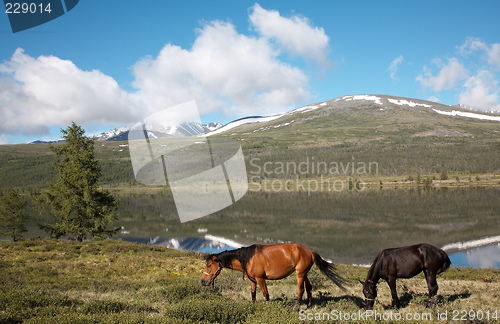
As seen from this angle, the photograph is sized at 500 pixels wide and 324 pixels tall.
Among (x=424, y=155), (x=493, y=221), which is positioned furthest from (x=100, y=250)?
(x=424, y=155)

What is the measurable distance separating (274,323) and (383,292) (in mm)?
5953

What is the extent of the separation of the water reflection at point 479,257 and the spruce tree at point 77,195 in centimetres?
2739

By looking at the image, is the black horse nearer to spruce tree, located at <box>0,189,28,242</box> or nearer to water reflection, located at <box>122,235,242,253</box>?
water reflection, located at <box>122,235,242,253</box>

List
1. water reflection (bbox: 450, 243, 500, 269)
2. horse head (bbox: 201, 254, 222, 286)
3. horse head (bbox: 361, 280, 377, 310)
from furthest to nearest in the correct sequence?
1. water reflection (bbox: 450, 243, 500, 269)
2. horse head (bbox: 201, 254, 222, 286)
3. horse head (bbox: 361, 280, 377, 310)

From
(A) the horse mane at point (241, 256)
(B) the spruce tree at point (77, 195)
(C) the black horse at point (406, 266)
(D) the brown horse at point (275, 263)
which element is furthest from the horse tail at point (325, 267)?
(B) the spruce tree at point (77, 195)

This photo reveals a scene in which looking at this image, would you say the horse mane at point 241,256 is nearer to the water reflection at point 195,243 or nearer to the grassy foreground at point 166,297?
the grassy foreground at point 166,297

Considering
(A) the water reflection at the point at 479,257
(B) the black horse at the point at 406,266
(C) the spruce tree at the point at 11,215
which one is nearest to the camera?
(B) the black horse at the point at 406,266

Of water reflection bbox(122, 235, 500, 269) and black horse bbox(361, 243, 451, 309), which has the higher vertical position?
black horse bbox(361, 243, 451, 309)

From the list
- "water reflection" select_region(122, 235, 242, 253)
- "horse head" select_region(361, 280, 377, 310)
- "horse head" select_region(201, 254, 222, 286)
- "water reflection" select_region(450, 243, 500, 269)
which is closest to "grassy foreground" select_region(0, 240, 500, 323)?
"horse head" select_region(361, 280, 377, 310)

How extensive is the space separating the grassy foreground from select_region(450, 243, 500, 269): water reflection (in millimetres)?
13138

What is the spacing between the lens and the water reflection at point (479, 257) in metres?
24.2

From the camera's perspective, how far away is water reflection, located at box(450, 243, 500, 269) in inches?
951

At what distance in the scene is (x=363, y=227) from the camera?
143 feet

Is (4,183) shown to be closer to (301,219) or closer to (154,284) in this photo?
(301,219)
